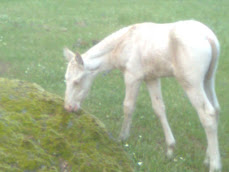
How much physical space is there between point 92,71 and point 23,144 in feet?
8.65

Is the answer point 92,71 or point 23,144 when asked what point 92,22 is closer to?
point 92,71

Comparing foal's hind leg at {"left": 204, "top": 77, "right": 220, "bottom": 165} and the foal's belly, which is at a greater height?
the foal's belly

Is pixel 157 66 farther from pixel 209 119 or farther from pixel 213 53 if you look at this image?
pixel 209 119

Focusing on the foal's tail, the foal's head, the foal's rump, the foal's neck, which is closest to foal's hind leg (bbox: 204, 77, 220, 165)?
the foal's tail

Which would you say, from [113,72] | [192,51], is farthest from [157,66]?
[113,72]

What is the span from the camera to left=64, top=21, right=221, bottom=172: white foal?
510 centimetres

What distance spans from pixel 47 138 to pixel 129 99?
247 centimetres

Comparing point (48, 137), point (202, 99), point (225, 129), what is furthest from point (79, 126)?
point (225, 129)

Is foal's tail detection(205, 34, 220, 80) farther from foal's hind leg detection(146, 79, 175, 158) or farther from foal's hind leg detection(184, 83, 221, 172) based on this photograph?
foal's hind leg detection(146, 79, 175, 158)

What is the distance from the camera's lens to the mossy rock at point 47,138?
11.5ft

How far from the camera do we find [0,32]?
13.0 m

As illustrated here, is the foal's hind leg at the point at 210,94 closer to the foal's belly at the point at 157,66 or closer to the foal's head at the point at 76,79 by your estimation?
the foal's belly at the point at 157,66

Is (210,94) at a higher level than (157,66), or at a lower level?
lower

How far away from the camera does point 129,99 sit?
20.0ft
